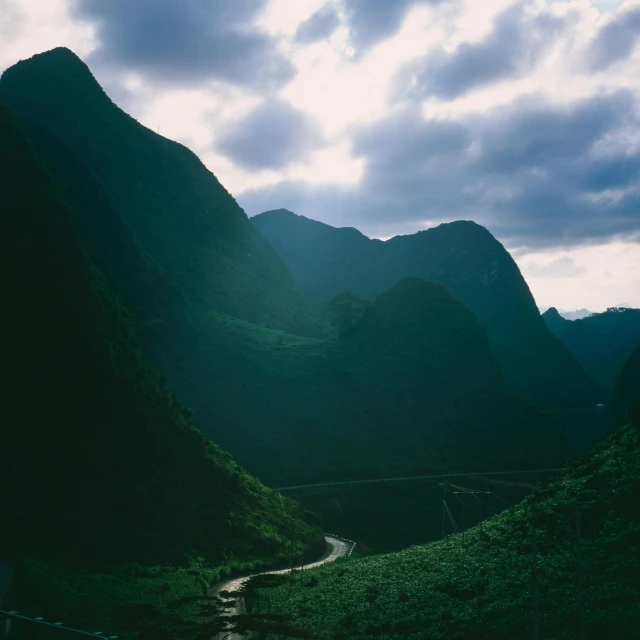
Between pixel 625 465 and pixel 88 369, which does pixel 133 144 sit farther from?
pixel 625 465

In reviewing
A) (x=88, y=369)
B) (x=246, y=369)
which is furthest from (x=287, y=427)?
(x=88, y=369)

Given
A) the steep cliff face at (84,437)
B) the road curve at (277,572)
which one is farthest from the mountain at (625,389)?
the steep cliff face at (84,437)

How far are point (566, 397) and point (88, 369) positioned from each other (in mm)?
178408

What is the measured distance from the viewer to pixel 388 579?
3491 centimetres

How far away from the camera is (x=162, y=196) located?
159 metres

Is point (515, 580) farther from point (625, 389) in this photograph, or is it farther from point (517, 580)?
point (625, 389)

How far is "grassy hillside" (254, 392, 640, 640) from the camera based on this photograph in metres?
23.4

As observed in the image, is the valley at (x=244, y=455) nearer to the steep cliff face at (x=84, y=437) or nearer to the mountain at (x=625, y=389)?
the steep cliff face at (x=84, y=437)

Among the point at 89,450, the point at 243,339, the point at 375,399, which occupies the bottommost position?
the point at 375,399

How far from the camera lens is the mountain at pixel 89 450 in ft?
136

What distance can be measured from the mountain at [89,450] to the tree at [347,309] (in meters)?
85.2

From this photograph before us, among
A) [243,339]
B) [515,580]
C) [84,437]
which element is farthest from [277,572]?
A: [243,339]

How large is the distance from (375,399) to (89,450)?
248 feet

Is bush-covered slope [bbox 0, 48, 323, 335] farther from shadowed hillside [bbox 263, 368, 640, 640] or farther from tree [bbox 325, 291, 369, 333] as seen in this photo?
shadowed hillside [bbox 263, 368, 640, 640]
